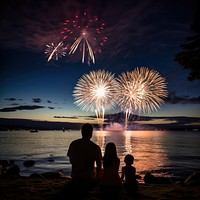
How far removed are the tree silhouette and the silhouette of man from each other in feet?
28.7

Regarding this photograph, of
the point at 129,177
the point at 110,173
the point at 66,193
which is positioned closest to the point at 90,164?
the point at 110,173

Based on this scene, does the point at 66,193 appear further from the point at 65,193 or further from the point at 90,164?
the point at 90,164

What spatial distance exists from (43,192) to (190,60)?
10397mm

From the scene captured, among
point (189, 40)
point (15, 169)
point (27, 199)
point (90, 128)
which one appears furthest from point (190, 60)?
point (15, 169)

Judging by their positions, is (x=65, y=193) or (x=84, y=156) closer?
(x=65, y=193)

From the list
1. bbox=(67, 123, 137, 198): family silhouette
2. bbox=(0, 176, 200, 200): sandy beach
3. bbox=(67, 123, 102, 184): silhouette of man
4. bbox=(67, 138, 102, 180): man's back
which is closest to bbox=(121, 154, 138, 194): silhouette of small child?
bbox=(0, 176, 200, 200): sandy beach

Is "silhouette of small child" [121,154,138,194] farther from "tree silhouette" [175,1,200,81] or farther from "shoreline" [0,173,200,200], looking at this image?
"tree silhouette" [175,1,200,81]

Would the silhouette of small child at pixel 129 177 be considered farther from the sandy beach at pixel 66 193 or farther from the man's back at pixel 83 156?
the man's back at pixel 83 156

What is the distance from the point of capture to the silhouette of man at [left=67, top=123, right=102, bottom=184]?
758 cm

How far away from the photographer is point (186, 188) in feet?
29.1

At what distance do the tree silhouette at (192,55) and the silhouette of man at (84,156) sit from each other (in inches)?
344

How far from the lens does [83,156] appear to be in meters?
7.58

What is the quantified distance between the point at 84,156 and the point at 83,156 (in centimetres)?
3

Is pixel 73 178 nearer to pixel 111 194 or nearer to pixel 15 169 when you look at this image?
pixel 111 194
